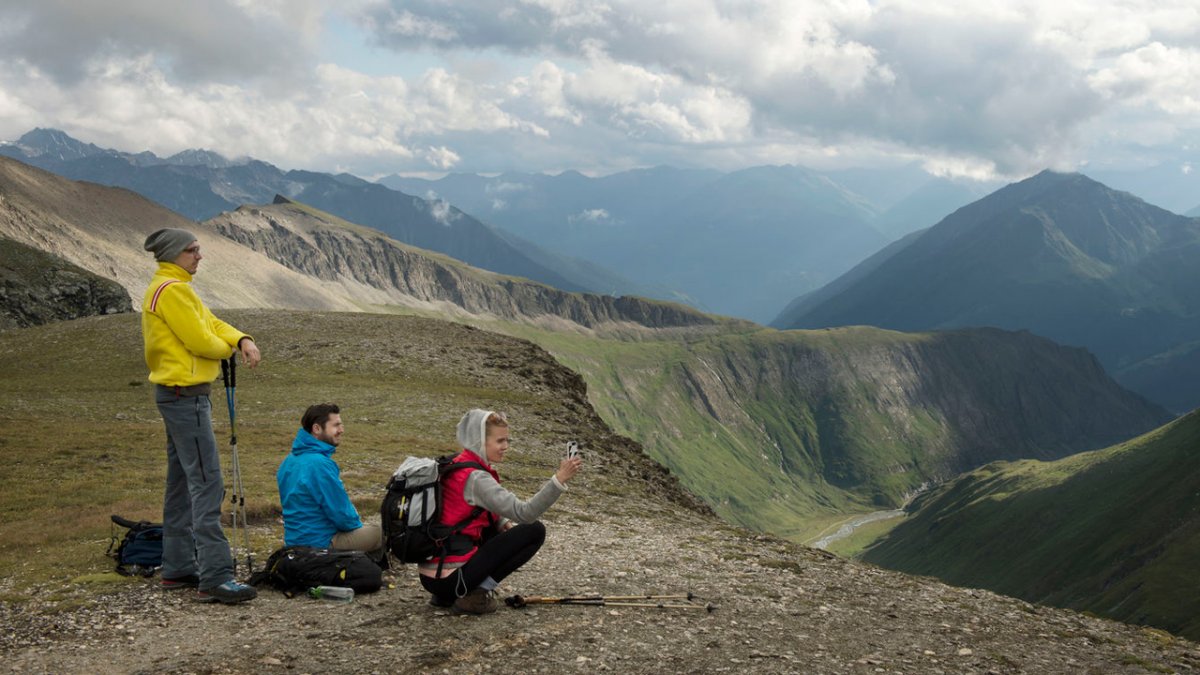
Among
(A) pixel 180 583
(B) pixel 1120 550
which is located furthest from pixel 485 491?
(B) pixel 1120 550

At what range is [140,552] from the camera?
52.7ft

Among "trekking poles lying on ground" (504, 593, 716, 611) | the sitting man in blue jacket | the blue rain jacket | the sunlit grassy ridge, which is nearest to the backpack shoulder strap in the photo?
the sitting man in blue jacket

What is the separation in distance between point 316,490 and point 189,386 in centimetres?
279

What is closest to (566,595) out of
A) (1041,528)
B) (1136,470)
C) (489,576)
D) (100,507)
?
(489,576)

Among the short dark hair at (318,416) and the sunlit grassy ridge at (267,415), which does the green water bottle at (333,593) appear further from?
the sunlit grassy ridge at (267,415)

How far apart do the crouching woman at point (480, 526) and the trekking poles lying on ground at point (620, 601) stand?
733 millimetres

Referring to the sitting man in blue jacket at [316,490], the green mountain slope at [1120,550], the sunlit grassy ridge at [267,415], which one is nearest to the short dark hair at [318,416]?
the sitting man in blue jacket at [316,490]

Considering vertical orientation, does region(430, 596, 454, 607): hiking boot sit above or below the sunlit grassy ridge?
below

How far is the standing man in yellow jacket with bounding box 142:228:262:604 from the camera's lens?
44.1ft

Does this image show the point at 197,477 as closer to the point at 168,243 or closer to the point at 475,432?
the point at 168,243

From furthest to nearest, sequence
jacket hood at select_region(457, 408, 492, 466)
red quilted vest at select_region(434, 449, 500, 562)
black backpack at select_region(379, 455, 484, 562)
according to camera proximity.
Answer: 1. black backpack at select_region(379, 455, 484, 562)
2. red quilted vest at select_region(434, 449, 500, 562)
3. jacket hood at select_region(457, 408, 492, 466)

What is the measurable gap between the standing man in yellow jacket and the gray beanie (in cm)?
1

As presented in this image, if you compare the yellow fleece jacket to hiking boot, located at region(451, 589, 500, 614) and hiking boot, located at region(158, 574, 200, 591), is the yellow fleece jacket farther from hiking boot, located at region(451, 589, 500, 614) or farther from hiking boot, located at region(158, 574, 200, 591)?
hiking boot, located at region(451, 589, 500, 614)

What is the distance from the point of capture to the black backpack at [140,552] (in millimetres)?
15906
